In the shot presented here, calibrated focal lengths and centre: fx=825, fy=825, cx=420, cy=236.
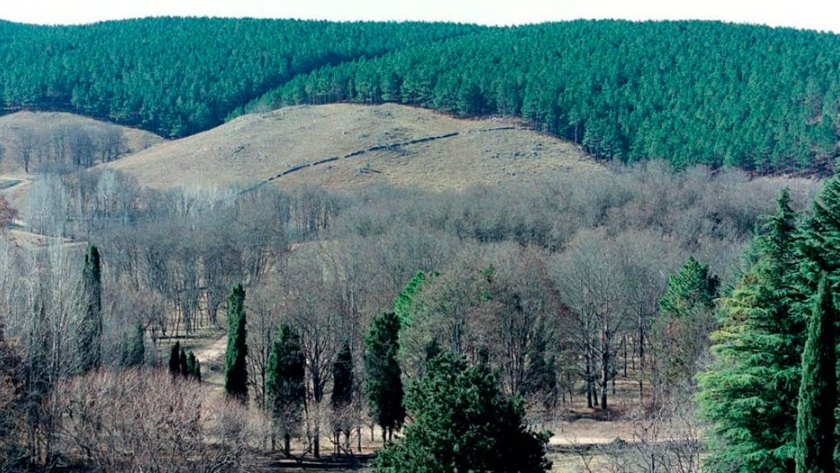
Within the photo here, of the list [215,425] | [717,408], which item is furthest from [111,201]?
[717,408]

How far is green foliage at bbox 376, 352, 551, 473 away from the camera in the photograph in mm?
22375

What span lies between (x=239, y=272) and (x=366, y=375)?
3490 cm

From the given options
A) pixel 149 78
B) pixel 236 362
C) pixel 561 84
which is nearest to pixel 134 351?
pixel 236 362

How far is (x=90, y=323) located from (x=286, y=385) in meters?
9.72

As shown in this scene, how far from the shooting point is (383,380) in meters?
40.9

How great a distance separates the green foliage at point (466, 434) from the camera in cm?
2238

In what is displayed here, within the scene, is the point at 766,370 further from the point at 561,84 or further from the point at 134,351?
the point at 561,84

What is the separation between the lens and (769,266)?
22297 millimetres

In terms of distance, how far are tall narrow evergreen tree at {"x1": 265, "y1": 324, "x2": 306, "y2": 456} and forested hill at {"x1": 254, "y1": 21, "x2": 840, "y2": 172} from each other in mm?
85012

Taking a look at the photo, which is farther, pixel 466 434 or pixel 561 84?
pixel 561 84

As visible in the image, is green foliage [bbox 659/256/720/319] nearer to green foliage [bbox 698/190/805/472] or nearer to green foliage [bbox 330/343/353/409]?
green foliage [bbox 330/343/353/409]

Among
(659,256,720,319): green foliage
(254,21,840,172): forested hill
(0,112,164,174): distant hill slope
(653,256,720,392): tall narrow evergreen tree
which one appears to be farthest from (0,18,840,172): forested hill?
(653,256,720,392): tall narrow evergreen tree

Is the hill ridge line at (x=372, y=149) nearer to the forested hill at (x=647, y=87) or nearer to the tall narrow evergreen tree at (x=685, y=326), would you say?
the forested hill at (x=647, y=87)

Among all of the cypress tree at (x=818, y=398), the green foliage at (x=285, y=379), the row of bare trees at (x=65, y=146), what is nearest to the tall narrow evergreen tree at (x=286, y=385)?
the green foliage at (x=285, y=379)
